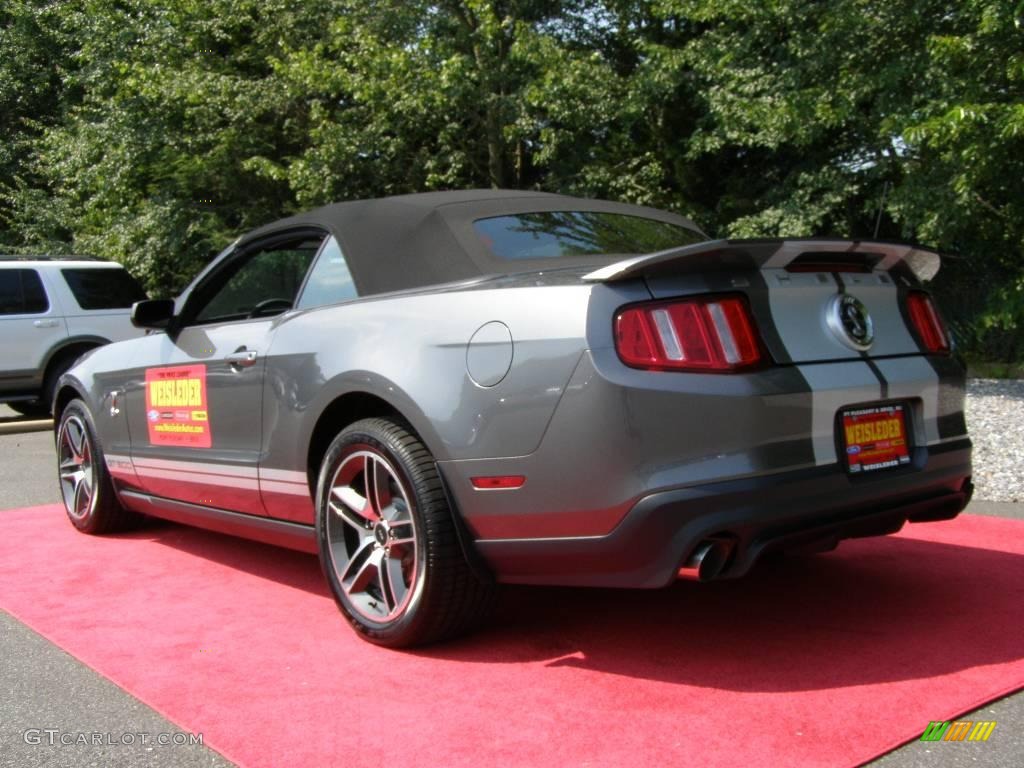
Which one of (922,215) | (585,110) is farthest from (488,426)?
(585,110)

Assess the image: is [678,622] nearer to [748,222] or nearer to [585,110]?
[748,222]

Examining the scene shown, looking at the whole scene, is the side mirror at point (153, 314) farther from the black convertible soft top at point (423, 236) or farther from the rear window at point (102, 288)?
the rear window at point (102, 288)

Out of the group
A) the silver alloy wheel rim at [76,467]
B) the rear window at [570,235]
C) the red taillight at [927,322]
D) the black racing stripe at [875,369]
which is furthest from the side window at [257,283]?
the red taillight at [927,322]

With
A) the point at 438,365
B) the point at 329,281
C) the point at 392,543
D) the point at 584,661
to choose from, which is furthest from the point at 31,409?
Answer: the point at 584,661

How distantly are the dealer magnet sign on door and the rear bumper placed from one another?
1787mm

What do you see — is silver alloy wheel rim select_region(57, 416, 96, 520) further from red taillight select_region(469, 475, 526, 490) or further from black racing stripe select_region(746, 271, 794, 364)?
black racing stripe select_region(746, 271, 794, 364)

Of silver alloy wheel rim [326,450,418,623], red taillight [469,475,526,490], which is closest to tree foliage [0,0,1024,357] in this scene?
silver alloy wheel rim [326,450,418,623]

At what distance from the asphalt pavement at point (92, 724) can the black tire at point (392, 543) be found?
2.59 feet

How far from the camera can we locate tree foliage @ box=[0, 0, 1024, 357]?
35.4ft

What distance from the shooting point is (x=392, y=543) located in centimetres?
357

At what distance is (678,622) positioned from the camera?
12.5 feet

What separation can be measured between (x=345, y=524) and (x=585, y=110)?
11888 millimetres

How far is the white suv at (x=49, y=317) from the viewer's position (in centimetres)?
1236

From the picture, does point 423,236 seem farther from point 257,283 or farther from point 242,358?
point 257,283
